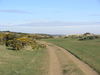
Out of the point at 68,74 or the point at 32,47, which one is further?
the point at 32,47

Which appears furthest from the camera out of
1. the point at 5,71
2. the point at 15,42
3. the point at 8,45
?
the point at 8,45

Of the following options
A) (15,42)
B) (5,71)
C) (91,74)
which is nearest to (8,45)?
(15,42)

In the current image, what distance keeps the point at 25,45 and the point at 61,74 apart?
23.7 meters

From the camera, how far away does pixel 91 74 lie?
624 inches

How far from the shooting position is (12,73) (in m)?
16.5

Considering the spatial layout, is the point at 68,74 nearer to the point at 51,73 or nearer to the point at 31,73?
the point at 51,73

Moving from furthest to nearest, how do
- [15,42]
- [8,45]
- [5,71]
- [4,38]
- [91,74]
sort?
[4,38] → [8,45] → [15,42] → [5,71] → [91,74]

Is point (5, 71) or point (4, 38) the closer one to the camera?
point (5, 71)

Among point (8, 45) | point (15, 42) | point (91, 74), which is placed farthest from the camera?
point (8, 45)

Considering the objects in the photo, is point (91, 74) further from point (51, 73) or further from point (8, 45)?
point (8, 45)

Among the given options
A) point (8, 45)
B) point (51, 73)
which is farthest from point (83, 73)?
point (8, 45)

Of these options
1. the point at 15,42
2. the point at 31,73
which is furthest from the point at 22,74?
the point at 15,42

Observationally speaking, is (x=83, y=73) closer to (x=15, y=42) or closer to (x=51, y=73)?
(x=51, y=73)

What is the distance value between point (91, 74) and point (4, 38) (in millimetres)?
31962
